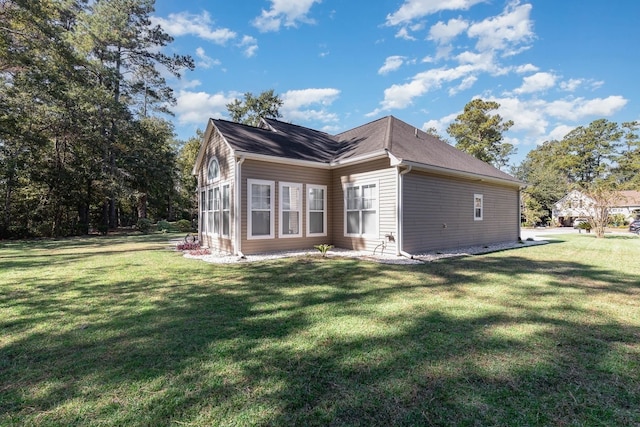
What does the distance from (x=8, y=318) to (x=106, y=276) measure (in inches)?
99.3

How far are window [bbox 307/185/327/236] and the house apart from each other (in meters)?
0.04

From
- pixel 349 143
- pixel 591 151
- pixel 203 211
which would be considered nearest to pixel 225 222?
pixel 203 211

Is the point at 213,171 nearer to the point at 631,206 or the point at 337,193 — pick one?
the point at 337,193

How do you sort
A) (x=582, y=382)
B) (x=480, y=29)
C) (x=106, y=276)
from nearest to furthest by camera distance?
1. (x=582, y=382)
2. (x=106, y=276)
3. (x=480, y=29)

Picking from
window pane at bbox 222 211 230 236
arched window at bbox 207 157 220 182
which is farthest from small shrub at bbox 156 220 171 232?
window pane at bbox 222 211 230 236

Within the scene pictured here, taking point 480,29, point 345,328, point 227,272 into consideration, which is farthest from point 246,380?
point 480,29

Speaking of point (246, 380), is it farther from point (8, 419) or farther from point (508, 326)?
point (508, 326)

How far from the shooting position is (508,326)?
350cm

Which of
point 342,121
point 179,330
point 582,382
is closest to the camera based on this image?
point 582,382

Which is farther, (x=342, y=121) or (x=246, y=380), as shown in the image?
(x=342, y=121)

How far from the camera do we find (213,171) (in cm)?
1088

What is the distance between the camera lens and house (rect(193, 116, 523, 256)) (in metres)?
9.13

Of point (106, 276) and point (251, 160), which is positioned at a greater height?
point (251, 160)

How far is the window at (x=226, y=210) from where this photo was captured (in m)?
9.72
